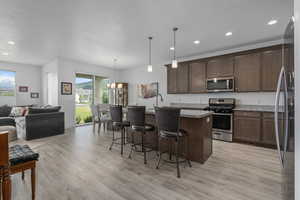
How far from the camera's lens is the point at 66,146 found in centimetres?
364

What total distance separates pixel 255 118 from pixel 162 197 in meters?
3.25

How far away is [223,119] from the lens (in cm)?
412

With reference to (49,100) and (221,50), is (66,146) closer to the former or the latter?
(49,100)

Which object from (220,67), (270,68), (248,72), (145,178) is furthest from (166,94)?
(145,178)

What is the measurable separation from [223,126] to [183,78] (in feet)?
6.96

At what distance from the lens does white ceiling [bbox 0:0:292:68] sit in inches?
92.7

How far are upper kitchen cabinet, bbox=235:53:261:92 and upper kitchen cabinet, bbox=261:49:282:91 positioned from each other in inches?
4.1

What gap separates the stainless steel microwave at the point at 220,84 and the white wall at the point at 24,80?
300 inches

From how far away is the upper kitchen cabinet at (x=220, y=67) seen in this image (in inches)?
168

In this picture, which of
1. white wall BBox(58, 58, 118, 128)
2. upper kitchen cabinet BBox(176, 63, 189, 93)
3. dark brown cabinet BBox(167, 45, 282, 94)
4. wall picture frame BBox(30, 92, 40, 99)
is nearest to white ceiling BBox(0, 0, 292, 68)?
dark brown cabinet BBox(167, 45, 282, 94)

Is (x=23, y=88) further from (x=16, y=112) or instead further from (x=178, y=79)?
(x=178, y=79)

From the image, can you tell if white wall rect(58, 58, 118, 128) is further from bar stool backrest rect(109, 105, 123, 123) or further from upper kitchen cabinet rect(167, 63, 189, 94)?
upper kitchen cabinet rect(167, 63, 189, 94)

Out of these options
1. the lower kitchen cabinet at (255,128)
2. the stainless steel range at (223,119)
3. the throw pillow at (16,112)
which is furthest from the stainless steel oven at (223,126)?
the throw pillow at (16,112)

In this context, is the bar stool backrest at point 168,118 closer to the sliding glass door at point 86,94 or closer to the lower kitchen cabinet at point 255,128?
the lower kitchen cabinet at point 255,128
